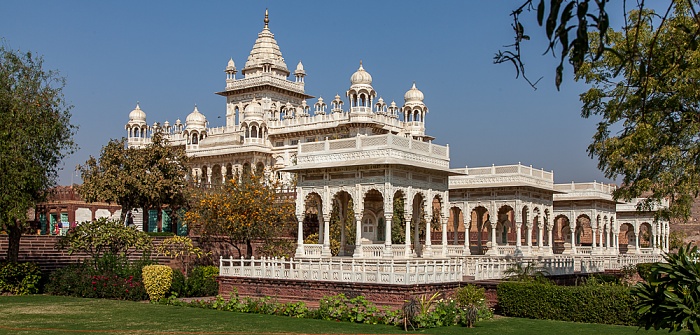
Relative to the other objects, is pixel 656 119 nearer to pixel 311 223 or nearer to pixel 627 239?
pixel 311 223

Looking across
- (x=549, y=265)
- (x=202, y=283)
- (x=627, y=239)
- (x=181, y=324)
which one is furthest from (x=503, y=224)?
(x=181, y=324)

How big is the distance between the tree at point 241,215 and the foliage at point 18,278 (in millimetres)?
8319

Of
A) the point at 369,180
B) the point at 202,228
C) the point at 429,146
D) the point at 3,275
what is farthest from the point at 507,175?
the point at 3,275

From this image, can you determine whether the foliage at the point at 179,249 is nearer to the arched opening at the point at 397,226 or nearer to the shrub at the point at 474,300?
the shrub at the point at 474,300

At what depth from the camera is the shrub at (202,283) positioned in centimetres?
2559

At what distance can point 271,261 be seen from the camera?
79.9 feet

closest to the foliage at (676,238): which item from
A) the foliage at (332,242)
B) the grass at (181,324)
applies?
the foliage at (332,242)

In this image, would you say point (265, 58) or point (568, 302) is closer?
point (568, 302)

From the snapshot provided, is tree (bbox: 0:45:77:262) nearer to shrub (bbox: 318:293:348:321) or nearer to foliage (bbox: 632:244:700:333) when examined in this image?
shrub (bbox: 318:293:348:321)

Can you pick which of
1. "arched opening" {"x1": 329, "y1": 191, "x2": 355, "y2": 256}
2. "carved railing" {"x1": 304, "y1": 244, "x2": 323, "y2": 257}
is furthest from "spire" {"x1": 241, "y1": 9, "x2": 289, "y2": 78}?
"carved railing" {"x1": 304, "y1": 244, "x2": 323, "y2": 257}

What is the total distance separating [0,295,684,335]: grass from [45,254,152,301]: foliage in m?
2.21

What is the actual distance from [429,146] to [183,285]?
31.7 ft

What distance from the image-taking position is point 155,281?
76.5 feet

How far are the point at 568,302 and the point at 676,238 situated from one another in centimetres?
3671
